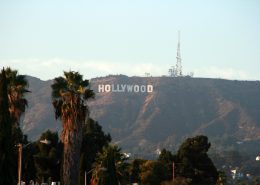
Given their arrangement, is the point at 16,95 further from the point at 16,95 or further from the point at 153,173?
the point at 153,173

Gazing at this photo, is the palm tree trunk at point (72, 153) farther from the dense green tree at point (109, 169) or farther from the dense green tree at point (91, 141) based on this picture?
the dense green tree at point (91, 141)

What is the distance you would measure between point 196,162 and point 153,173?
1406 centimetres

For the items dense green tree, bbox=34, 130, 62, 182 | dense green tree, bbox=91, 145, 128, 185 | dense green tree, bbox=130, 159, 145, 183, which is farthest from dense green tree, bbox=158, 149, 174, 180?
dense green tree, bbox=91, 145, 128, 185

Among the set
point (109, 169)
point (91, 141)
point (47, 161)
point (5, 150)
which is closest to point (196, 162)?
point (91, 141)

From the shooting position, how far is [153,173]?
130875 mm

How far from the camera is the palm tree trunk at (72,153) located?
7862cm

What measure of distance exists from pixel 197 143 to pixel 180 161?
465cm

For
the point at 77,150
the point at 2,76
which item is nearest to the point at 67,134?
the point at 77,150

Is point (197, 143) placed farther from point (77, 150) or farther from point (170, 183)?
point (77, 150)

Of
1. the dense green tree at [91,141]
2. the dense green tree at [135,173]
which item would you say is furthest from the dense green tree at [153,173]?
the dense green tree at [91,141]

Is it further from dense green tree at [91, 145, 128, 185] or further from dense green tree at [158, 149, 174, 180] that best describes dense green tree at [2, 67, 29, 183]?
dense green tree at [158, 149, 174, 180]

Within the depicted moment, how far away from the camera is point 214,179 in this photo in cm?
14388

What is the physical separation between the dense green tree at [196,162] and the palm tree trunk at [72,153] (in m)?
63.0

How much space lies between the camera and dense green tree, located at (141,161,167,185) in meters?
131
